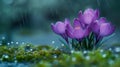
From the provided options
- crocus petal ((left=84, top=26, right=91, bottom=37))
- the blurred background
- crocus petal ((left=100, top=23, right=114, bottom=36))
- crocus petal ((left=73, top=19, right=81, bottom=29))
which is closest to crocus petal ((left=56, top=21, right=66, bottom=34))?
crocus petal ((left=73, top=19, right=81, bottom=29))

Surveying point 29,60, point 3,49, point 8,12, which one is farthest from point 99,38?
point 8,12

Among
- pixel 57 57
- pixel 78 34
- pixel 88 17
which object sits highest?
pixel 88 17

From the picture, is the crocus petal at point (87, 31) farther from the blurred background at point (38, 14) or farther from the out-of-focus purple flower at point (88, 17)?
the blurred background at point (38, 14)

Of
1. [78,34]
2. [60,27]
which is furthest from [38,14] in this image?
[78,34]

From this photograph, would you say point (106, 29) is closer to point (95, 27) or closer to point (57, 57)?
point (95, 27)

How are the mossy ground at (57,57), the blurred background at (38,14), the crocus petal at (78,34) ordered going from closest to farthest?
the mossy ground at (57,57) → the crocus petal at (78,34) → the blurred background at (38,14)

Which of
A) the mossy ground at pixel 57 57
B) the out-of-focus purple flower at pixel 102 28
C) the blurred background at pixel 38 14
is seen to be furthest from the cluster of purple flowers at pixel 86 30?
the blurred background at pixel 38 14

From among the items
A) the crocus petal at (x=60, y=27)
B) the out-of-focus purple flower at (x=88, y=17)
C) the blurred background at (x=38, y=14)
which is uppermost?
the out-of-focus purple flower at (x=88, y=17)
